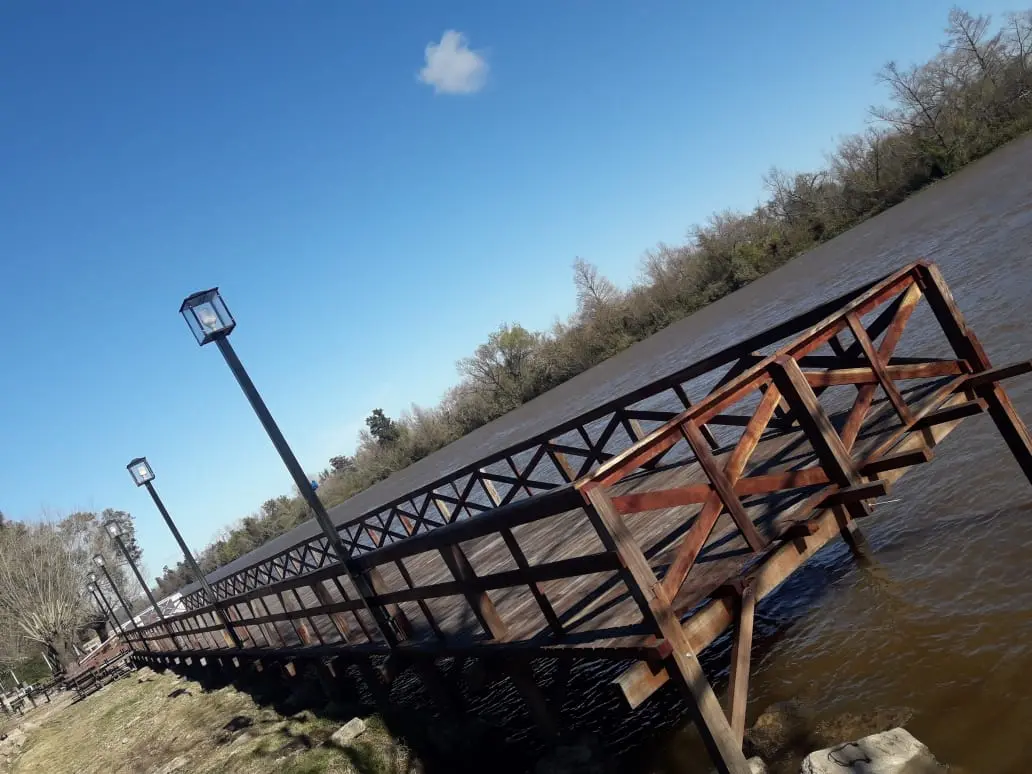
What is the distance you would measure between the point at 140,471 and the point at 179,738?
7138 mm

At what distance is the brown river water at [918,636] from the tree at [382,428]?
5057cm

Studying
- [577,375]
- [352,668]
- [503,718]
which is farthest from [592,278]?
[503,718]

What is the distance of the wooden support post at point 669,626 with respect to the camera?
426 cm

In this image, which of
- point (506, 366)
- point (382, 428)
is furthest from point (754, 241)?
point (382, 428)

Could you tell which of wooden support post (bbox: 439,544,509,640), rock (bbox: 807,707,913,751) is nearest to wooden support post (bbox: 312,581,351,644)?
wooden support post (bbox: 439,544,509,640)

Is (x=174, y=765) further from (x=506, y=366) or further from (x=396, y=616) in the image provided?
(x=506, y=366)

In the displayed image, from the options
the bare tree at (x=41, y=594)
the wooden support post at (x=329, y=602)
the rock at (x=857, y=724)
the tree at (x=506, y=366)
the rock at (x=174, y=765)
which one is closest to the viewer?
the rock at (x=857, y=724)

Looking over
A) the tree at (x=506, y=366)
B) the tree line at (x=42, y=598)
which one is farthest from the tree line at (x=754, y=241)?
the tree line at (x=42, y=598)

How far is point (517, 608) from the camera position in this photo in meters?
6.86

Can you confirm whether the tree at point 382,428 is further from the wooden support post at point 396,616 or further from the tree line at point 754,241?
the wooden support post at point 396,616

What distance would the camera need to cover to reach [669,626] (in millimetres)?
4301

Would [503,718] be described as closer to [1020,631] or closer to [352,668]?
[1020,631]

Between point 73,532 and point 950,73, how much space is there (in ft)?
201

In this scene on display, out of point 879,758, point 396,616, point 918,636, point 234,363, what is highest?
point 234,363
